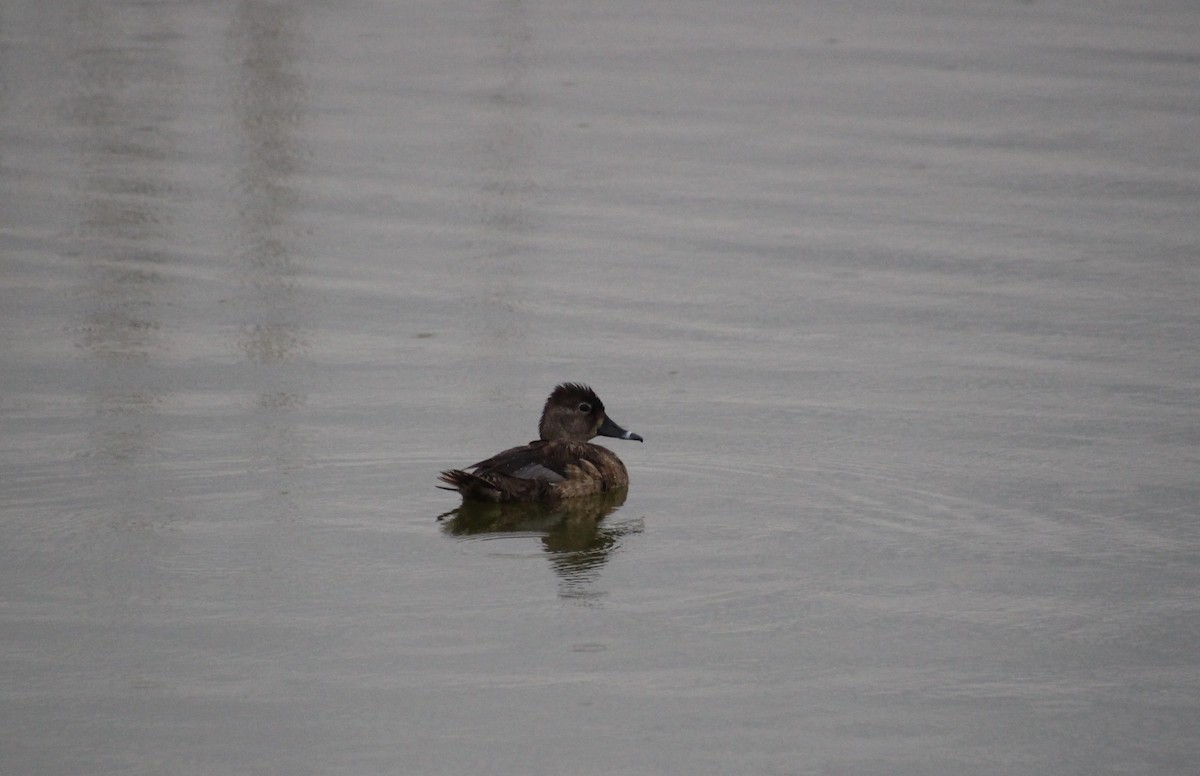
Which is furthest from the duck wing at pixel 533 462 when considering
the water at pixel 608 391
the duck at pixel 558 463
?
the water at pixel 608 391

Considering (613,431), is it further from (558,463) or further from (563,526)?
(563,526)

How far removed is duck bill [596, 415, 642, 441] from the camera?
9.35 m

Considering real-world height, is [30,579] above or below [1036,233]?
below

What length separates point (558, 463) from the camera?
356 inches

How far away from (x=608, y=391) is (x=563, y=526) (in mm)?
1596

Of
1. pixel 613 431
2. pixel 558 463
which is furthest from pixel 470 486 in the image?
pixel 613 431

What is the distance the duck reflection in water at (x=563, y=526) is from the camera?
8.04 metres

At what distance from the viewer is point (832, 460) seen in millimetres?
9117

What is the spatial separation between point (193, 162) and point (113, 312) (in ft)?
10.4

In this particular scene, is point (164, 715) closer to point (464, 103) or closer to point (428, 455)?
A: point (428, 455)

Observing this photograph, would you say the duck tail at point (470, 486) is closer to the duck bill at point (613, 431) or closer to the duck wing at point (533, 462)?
the duck wing at point (533, 462)

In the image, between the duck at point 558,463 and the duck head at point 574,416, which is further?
the duck head at point 574,416

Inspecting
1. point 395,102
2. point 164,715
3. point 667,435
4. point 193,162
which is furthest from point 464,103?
point 164,715

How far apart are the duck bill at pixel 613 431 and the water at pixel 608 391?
0.19 m
